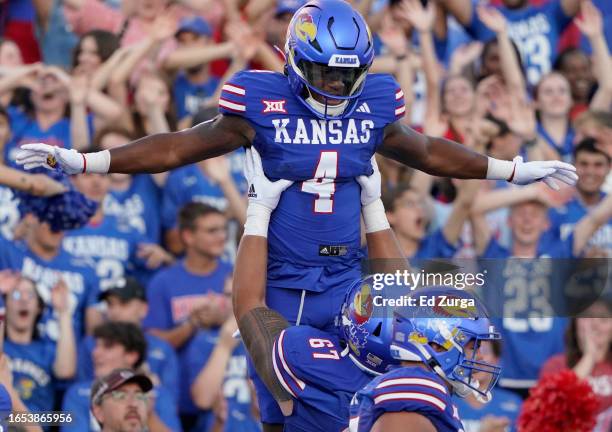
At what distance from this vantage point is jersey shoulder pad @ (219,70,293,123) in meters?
6.90

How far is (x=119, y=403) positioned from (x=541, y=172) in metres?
2.78

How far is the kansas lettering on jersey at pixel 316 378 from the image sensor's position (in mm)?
6336

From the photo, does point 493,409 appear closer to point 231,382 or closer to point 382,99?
point 231,382

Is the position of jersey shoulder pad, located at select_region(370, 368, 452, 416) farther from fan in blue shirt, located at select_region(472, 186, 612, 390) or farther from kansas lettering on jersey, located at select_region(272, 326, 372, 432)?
fan in blue shirt, located at select_region(472, 186, 612, 390)

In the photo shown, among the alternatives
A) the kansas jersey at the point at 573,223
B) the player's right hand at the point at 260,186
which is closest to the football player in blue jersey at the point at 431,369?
the player's right hand at the point at 260,186

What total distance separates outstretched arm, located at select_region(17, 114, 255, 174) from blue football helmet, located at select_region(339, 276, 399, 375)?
1017 millimetres

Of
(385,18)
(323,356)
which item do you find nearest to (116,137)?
(385,18)

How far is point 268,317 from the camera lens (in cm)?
676

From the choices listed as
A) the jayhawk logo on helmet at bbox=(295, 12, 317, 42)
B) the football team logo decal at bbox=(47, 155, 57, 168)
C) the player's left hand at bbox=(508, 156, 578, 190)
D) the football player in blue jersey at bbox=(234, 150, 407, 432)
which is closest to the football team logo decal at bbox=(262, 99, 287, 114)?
the jayhawk logo on helmet at bbox=(295, 12, 317, 42)

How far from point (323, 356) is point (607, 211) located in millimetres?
5479

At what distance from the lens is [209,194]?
36.6 ft

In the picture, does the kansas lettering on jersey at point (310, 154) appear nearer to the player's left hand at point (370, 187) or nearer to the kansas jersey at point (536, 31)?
the player's left hand at point (370, 187)

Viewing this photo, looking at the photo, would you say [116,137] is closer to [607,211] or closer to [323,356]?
[607,211]

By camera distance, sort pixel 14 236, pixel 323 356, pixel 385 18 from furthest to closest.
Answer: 1. pixel 385 18
2. pixel 14 236
3. pixel 323 356
